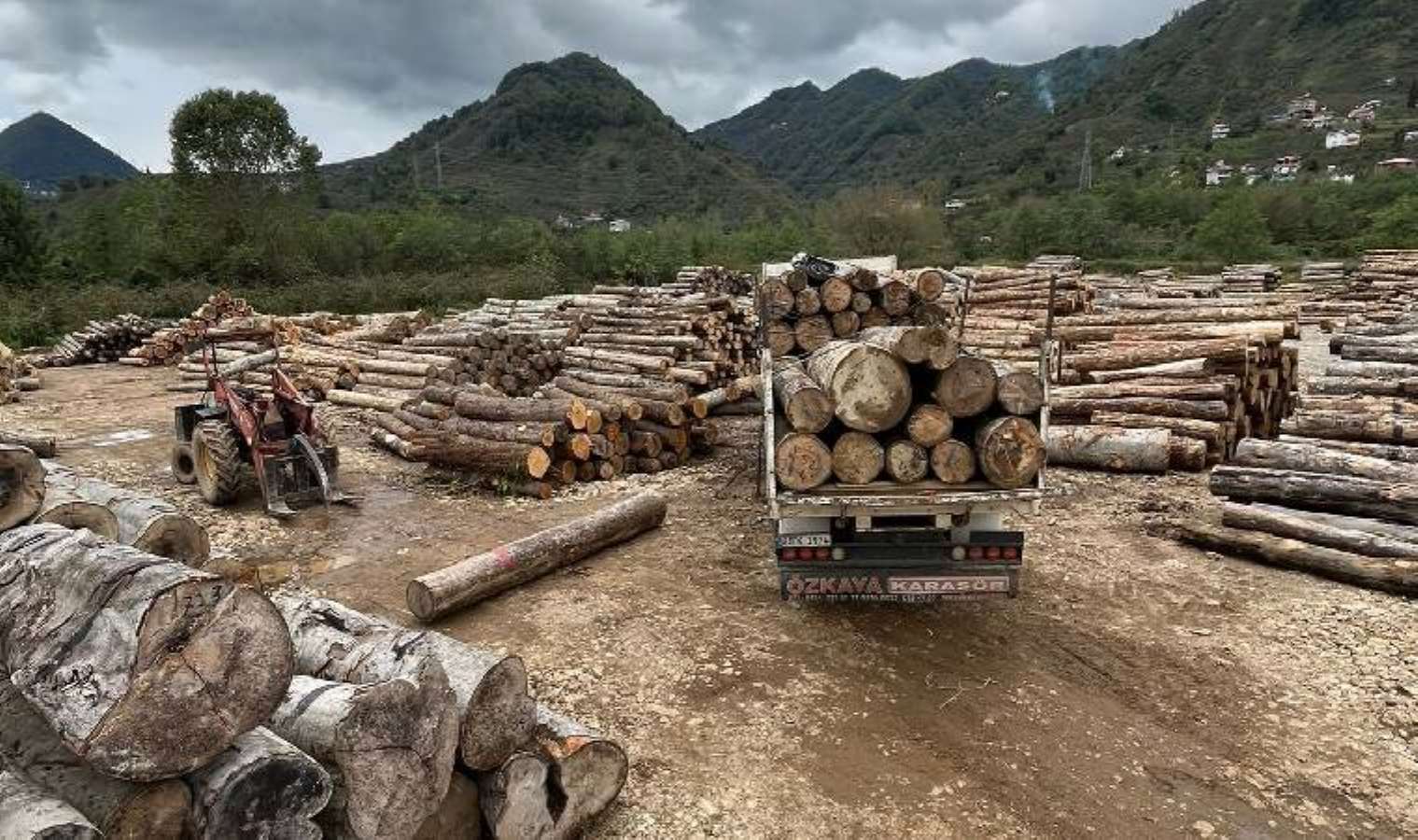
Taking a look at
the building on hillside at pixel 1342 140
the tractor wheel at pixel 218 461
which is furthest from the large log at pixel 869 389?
the building on hillside at pixel 1342 140

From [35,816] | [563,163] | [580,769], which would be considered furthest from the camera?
[563,163]

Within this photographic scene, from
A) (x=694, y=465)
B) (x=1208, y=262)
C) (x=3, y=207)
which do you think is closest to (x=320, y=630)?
(x=694, y=465)

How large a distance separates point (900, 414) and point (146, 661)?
4.55 metres

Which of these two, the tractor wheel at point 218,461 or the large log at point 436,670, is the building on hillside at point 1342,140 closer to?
the tractor wheel at point 218,461

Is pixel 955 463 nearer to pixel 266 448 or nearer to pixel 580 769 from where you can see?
pixel 580 769

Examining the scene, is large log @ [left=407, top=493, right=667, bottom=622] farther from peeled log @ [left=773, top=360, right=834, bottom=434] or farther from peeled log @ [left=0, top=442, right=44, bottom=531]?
peeled log @ [left=773, top=360, right=834, bottom=434]

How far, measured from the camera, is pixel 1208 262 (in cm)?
3869

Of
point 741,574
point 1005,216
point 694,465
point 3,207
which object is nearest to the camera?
point 741,574

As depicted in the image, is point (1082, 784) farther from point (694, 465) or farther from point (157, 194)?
point (157, 194)

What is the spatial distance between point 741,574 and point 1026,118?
154 m

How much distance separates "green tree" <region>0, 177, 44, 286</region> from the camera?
101 ft

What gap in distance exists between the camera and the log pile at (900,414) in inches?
225

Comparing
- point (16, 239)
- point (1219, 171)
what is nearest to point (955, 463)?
point (16, 239)

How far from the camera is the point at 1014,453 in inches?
220
